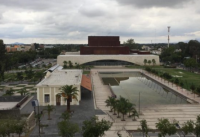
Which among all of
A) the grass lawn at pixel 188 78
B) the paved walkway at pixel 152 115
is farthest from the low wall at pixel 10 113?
the grass lawn at pixel 188 78

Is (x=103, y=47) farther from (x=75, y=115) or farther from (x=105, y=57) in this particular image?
(x=75, y=115)

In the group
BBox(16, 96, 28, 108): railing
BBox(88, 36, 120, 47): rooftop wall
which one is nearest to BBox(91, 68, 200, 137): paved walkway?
BBox(16, 96, 28, 108): railing

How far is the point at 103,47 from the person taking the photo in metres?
77.8

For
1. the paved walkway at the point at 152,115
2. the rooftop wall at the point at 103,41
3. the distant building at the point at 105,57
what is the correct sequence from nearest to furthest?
1. the paved walkway at the point at 152,115
2. the distant building at the point at 105,57
3. the rooftop wall at the point at 103,41

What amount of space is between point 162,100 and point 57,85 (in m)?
14.7

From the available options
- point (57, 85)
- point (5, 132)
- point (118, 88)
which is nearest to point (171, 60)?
point (118, 88)

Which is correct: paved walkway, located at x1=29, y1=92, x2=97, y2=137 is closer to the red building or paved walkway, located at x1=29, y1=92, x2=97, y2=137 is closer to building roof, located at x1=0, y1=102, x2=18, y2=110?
building roof, located at x1=0, y1=102, x2=18, y2=110

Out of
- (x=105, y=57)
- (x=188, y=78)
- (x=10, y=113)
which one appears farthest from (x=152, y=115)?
(x=105, y=57)

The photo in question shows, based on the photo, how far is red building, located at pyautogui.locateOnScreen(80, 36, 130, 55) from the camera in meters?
78.1

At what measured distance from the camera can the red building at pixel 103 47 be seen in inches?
3076

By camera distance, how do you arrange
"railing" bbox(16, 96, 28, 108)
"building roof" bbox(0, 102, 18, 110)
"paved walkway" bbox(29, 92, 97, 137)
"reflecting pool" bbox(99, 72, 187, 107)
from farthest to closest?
1. "reflecting pool" bbox(99, 72, 187, 107)
2. "building roof" bbox(0, 102, 18, 110)
3. "railing" bbox(16, 96, 28, 108)
4. "paved walkway" bbox(29, 92, 97, 137)

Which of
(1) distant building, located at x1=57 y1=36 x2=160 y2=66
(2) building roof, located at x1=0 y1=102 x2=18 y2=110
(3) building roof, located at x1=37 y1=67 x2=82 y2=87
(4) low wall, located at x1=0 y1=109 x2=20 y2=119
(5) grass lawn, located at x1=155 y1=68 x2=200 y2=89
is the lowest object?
(2) building roof, located at x1=0 y1=102 x2=18 y2=110

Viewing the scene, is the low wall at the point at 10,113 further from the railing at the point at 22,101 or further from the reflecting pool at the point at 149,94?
the reflecting pool at the point at 149,94

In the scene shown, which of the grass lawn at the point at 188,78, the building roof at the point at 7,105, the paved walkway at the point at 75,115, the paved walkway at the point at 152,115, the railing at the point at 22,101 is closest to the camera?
the paved walkway at the point at 75,115
